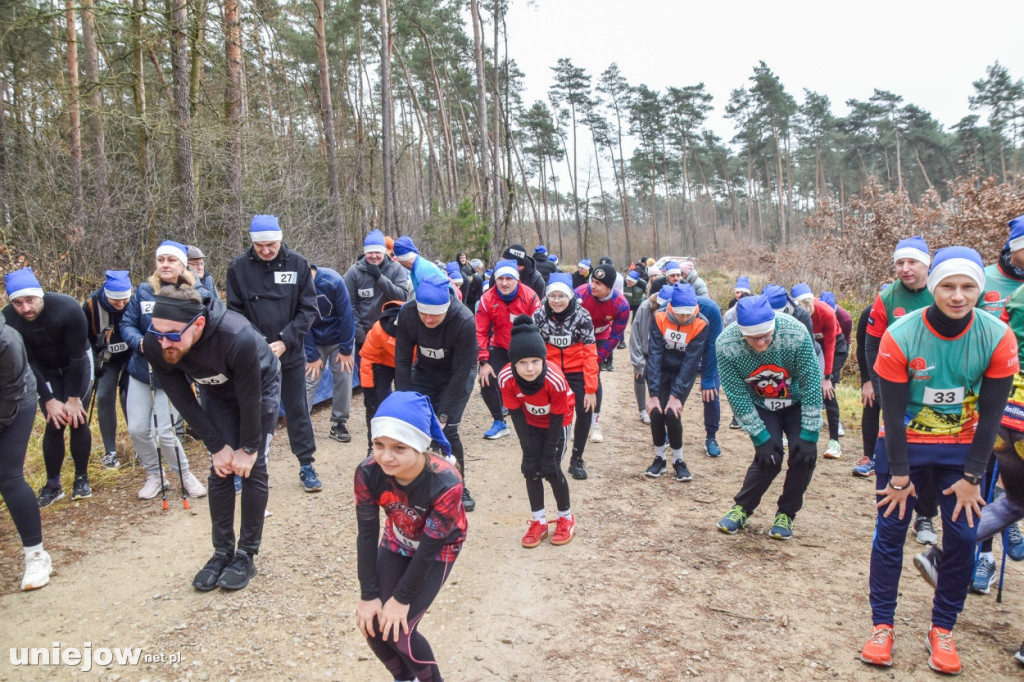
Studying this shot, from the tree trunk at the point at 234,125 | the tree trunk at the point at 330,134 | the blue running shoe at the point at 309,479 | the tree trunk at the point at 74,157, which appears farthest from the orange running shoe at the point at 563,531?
the tree trunk at the point at 330,134

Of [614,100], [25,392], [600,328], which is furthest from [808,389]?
[614,100]

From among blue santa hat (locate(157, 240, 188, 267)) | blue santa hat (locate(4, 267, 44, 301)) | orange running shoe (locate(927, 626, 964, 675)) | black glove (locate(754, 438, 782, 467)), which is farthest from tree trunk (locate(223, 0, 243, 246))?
orange running shoe (locate(927, 626, 964, 675))

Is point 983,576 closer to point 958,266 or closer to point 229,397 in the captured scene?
point 958,266

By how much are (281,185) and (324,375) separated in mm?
7147

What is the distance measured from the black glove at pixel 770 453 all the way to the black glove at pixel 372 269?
4.47 meters

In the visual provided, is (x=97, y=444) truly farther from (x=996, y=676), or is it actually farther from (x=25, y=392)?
(x=996, y=676)

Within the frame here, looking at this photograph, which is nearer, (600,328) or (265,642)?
(265,642)

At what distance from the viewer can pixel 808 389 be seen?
475 centimetres

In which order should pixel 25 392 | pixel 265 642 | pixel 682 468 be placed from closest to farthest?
pixel 265 642, pixel 25 392, pixel 682 468

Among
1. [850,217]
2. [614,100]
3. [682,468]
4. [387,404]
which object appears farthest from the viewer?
[614,100]

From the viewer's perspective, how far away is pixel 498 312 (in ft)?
22.1

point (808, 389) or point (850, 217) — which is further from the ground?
point (850, 217)

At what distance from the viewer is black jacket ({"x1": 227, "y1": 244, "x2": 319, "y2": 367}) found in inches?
214

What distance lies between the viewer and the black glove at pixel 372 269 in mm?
7184
